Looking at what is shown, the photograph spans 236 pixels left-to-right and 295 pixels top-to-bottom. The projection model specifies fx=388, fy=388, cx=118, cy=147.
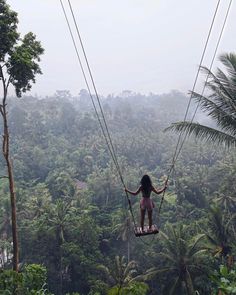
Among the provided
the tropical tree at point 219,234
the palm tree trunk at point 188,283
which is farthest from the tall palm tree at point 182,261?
the tropical tree at point 219,234

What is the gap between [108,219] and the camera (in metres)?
40.8

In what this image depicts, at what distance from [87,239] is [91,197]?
1482 centimetres

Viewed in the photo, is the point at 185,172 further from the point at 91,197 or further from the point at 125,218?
the point at 125,218

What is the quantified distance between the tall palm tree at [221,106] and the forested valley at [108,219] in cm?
231

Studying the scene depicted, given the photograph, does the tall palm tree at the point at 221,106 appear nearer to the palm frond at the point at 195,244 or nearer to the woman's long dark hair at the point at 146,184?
the woman's long dark hair at the point at 146,184

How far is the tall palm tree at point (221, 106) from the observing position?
10.6m

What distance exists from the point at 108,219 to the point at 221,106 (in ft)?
103

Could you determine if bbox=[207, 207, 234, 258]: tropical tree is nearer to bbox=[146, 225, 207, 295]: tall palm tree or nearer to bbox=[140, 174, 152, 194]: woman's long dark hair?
bbox=[146, 225, 207, 295]: tall palm tree

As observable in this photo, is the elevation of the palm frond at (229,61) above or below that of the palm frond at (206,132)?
above

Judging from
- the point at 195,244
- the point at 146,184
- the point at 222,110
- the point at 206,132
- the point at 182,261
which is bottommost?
the point at 182,261

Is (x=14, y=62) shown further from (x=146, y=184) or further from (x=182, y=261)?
(x=182, y=261)

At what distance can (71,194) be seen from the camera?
4619 centimetres

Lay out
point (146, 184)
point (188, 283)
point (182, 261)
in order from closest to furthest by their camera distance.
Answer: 1. point (146, 184)
2. point (188, 283)
3. point (182, 261)

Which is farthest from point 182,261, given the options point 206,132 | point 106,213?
point 106,213
